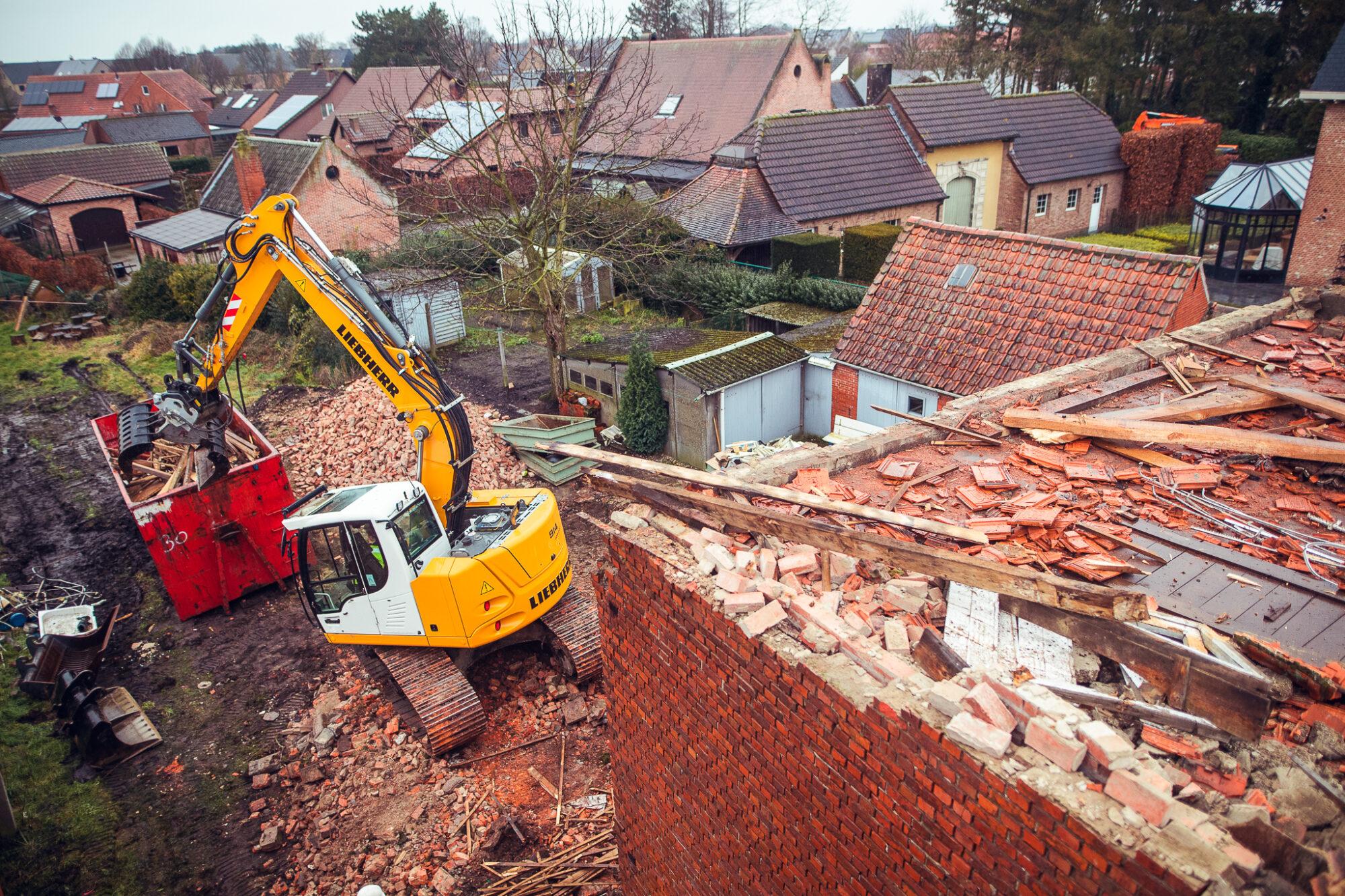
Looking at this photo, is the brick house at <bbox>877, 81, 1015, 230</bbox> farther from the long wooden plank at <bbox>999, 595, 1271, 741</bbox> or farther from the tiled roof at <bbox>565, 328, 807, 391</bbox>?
the long wooden plank at <bbox>999, 595, 1271, 741</bbox>

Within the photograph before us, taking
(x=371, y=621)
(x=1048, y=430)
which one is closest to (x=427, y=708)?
(x=371, y=621)

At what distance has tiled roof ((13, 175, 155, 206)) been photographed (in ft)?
107

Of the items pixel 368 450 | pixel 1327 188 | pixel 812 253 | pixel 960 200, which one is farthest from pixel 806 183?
pixel 368 450

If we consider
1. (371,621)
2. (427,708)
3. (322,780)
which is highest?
(371,621)

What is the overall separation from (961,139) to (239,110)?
190 ft

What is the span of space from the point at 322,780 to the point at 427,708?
1450 millimetres

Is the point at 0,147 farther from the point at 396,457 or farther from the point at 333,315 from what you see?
the point at 333,315

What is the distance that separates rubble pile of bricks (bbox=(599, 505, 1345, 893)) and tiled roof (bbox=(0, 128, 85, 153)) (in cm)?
5901

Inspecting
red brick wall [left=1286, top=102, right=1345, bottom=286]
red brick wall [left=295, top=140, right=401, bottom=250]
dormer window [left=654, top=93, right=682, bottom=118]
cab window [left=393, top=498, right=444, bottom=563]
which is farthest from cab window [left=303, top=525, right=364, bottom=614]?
dormer window [left=654, top=93, right=682, bottom=118]

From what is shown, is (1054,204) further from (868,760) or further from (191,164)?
(191,164)

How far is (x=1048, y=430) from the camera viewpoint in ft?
22.6

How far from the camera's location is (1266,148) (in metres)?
35.0

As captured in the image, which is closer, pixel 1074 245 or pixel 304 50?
pixel 1074 245

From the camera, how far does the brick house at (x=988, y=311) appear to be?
1204 centimetres
